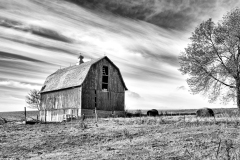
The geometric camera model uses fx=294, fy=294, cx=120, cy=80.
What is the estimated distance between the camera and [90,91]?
37.2 meters

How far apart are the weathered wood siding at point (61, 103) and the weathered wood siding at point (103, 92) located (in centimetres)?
104

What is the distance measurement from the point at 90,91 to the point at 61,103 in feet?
17.7

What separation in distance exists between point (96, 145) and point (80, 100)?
20390 millimetres

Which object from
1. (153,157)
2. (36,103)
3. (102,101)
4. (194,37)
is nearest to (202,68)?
(194,37)

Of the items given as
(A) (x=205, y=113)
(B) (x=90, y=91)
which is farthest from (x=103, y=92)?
(A) (x=205, y=113)

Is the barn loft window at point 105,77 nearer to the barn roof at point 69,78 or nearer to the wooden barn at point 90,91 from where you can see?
the wooden barn at point 90,91

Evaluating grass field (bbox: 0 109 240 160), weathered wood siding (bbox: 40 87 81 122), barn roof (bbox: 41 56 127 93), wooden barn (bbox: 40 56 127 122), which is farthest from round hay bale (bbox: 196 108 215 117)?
weathered wood siding (bbox: 40 87 81 122)

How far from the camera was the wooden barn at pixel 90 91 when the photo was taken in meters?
36.7

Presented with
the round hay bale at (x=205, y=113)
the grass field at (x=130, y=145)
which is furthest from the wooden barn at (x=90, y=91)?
the grass field at (x=130, y=145)

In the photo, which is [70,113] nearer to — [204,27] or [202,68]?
[202,68]

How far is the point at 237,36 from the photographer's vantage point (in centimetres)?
3241

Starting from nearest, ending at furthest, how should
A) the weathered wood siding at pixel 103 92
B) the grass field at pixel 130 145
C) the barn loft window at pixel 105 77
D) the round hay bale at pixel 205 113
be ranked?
the grass field at pixel 130 145
the round hay bale at pixel 205 113
the weathered wood siding at pixel 103 92
the barn loft window at pixel 105 77

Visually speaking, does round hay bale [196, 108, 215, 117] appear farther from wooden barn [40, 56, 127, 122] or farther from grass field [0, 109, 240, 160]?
wooden barn [40, 56, 127, 122]

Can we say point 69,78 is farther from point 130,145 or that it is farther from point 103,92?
point 130,145
